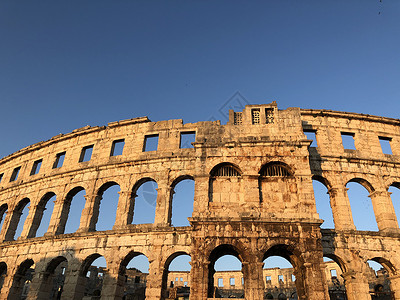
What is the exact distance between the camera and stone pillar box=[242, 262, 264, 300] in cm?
1130

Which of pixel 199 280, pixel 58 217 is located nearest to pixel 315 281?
pixel 199 280

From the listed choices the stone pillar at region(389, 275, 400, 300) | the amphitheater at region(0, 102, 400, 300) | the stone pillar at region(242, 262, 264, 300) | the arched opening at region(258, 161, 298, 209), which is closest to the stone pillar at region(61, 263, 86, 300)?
the amphitheater at region(0, 102, 400, 300)

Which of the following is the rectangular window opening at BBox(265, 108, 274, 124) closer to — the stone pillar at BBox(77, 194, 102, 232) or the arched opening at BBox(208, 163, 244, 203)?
the arched opening at BBox(208, 163, 244, 203)

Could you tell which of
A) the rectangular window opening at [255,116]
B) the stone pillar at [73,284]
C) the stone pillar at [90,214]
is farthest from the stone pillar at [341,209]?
the stone pillar at [73,284]

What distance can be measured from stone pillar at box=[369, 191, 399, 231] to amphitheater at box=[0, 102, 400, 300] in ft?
0.18

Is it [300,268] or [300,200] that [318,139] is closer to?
[300,200]

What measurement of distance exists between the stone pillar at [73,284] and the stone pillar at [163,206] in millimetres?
4961

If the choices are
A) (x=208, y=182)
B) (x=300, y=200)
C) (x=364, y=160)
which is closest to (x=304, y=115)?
(x=364, y=160)

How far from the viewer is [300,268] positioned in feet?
40.6

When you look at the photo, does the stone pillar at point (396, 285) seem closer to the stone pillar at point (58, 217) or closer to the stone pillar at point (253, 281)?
the stone pillar at point (253, 281)

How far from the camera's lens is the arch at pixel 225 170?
14.3 m

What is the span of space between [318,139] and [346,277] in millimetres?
7674

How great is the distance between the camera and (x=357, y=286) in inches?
538

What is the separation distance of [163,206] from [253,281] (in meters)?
6.36
